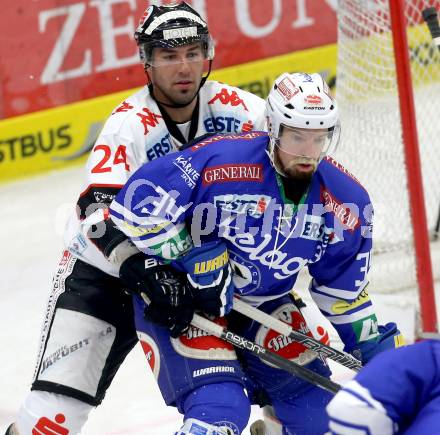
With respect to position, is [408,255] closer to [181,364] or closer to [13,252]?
[13,252]

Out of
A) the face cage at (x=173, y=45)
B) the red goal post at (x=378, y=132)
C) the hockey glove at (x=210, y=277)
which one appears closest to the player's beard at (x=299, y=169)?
the hockey glove at (x=210, y=277)

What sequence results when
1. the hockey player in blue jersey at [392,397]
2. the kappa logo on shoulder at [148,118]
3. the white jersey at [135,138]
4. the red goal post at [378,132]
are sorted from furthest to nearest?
the red goal post at [378,132], the kappa logo on shoulder at [148,118], the white jersey at [135,138], the hockey player in blue jersey at [392,397]

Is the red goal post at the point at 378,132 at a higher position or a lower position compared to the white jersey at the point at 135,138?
lower

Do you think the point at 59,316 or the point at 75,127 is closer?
the point at 59,316

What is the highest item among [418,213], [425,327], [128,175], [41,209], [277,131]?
[277,131]

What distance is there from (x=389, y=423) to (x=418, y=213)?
2.15 metres

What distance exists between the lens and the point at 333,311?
3.57m

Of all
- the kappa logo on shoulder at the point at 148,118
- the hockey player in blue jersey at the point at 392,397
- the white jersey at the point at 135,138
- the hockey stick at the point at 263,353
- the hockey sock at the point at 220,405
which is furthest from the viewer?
the kappa logo on shoulder at the point at 148,118

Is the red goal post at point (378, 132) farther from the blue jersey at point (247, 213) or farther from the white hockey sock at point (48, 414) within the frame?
the white hockey sock at point (48, 414)

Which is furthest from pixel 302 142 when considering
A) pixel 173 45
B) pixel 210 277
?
pixel 173 45

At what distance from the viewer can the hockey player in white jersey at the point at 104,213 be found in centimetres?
360

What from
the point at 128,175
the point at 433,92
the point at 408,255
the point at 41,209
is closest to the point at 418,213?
the point at 408,255

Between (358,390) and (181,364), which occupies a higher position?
(358,390)

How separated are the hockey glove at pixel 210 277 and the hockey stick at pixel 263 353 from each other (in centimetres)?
4
